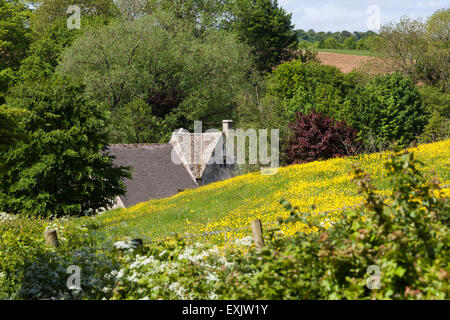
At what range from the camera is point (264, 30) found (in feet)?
253

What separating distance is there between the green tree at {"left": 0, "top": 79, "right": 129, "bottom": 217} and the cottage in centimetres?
899

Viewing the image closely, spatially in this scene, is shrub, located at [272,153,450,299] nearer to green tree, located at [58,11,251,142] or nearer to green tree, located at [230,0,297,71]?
green tree, located at [58,11,251,142]

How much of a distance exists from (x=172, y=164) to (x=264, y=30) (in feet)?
133

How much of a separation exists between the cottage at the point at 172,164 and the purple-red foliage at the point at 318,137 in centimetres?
946

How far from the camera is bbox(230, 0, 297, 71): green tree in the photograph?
249ft

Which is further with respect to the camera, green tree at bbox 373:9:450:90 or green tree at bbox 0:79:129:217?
green tree at bbox 373:9:450:90

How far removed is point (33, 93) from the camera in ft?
92.4

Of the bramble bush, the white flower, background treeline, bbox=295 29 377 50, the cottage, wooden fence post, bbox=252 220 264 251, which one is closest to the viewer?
the bramble bush

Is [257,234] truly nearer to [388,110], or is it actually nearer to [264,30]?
[388,110]

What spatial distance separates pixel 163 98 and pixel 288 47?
30.2 meters

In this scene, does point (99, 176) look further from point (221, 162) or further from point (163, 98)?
point (163, 98)

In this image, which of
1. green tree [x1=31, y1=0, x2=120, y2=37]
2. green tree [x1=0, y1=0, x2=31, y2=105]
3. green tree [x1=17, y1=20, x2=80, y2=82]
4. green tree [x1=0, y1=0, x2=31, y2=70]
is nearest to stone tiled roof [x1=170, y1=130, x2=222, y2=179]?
green tree [x1=17, y1=20, x2=80, y2=82]

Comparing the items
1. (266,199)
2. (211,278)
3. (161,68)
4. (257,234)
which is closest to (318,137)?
(266,199)
